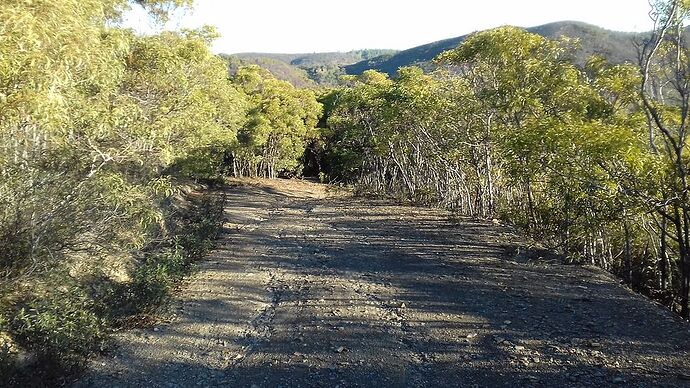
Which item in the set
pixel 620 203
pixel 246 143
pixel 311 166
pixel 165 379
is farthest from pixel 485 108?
pixel 311 166

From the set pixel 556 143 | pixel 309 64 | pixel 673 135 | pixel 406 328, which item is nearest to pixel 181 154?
pixel 406 328

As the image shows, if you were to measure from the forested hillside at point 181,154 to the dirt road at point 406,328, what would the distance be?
0.45 m

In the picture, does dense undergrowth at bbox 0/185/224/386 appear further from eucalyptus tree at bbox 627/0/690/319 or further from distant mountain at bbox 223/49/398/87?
distant mountain at bbox 223/49/398/87

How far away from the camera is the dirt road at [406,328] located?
4.88 m

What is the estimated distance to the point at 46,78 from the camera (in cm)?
429

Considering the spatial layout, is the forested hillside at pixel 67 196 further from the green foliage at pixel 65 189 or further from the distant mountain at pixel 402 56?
the distant mountain at pixel 402 56

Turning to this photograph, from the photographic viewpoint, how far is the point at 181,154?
1421 centimetres

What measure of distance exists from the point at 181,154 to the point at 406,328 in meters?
10.3

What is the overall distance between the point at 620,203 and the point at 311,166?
30.8m

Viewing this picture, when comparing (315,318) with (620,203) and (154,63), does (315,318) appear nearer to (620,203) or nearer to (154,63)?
(620,203)

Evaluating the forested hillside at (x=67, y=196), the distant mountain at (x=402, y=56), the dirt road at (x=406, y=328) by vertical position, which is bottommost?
the dirt road at (x=406, y=328)

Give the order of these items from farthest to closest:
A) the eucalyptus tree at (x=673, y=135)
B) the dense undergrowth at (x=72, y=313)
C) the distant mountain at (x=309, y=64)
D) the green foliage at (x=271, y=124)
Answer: the distant mountain at (x=309, y=64)
the green foliage at (x=271, y=124)
the eucalyptus tree at (x=673, y=135)
the dense undergrowth at (x=72, y=313)

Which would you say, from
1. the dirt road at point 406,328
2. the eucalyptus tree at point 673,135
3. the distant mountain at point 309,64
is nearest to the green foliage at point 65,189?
the dirt road at point 406,328

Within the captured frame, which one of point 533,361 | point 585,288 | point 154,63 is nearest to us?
point 533,361
